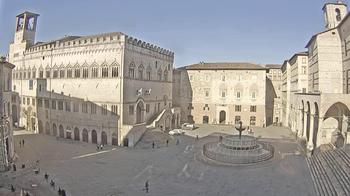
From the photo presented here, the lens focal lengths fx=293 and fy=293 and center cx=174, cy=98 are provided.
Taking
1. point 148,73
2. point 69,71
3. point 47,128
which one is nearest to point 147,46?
point 148,73

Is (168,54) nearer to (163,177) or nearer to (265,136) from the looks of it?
(265,136)

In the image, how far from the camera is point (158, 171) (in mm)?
25141

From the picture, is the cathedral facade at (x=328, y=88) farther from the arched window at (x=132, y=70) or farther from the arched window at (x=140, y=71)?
the arched window at (x=132, y=70)

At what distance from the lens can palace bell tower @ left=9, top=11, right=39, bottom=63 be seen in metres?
50.2

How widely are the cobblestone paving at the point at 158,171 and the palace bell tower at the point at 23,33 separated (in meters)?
21.5

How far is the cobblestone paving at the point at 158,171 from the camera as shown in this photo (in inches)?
809

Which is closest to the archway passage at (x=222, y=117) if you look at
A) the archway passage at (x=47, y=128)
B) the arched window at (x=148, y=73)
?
the arched window at (x=148, y=73)

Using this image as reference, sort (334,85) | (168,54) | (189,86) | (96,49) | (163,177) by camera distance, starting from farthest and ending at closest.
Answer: (189,86), (168,54), (96,49), (334,85), (163,177)

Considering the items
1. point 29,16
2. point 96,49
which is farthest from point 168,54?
point 29,16

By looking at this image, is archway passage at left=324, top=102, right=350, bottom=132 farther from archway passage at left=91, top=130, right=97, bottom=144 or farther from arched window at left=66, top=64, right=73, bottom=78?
arched window at left=66, top=64, right=73, bottom=78

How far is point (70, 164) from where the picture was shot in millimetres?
27484

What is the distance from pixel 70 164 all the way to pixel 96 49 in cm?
1658

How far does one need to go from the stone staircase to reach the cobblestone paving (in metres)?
0.70

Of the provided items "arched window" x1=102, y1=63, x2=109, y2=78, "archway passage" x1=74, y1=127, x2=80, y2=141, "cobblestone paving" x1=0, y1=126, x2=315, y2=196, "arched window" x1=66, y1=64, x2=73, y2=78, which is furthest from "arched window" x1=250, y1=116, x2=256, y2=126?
"arched window" x1=66, y1=64, x2=73, y2=78
